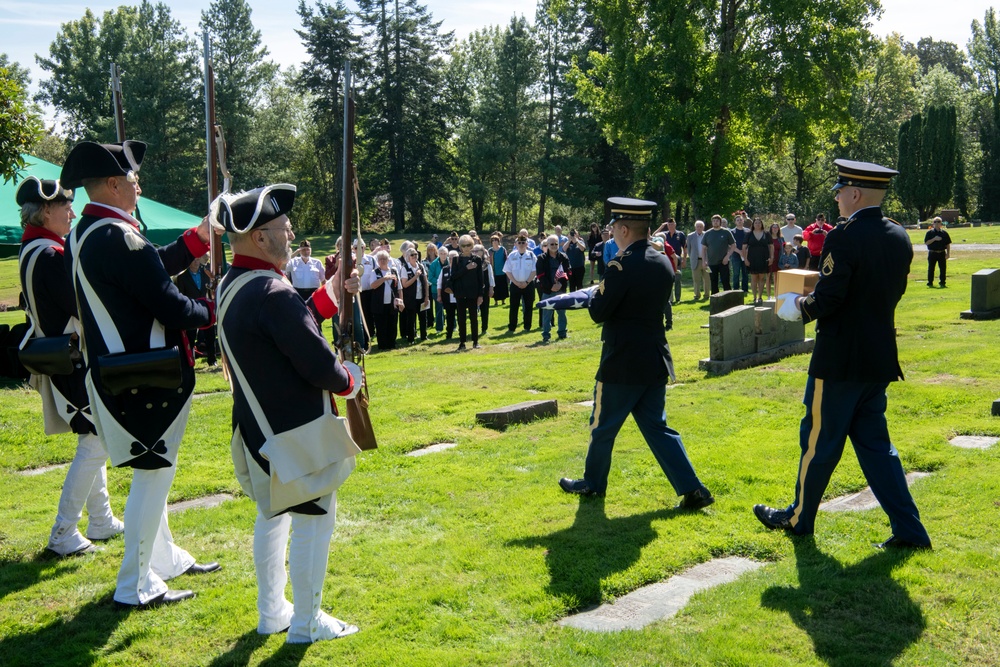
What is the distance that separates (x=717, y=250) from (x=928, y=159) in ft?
140

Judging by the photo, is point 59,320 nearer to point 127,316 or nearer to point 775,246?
point 127,316

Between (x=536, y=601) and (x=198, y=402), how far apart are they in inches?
298

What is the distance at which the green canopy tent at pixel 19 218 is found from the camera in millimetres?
14766

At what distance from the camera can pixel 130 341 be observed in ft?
Result: 16.5

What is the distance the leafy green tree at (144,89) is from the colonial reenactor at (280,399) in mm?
53549

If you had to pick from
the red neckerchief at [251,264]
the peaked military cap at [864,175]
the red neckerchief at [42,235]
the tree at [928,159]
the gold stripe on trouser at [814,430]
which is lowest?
the gold stripe on trouser at [814,430]

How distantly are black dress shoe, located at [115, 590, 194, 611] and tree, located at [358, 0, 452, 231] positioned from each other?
176 feet

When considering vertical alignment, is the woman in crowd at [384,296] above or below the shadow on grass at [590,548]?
above

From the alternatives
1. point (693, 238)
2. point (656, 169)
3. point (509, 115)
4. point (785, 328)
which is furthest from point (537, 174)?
point (785, 328)

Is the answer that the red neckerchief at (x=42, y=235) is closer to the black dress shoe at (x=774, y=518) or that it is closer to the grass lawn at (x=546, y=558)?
the grass lawn at (x=546, y=558)

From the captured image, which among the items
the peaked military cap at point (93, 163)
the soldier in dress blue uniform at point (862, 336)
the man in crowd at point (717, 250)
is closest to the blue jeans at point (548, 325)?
the man in crowd at point (717, 250)

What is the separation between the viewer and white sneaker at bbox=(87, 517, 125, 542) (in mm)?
6211

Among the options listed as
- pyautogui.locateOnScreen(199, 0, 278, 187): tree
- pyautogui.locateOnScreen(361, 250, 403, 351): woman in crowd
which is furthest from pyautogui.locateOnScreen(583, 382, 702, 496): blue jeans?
pyautogui.locateOnScreen(199, 0, 278, 187): tree

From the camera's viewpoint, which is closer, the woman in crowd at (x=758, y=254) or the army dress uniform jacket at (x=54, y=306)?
the army dress uniform jacket at (x=54, y=306)
